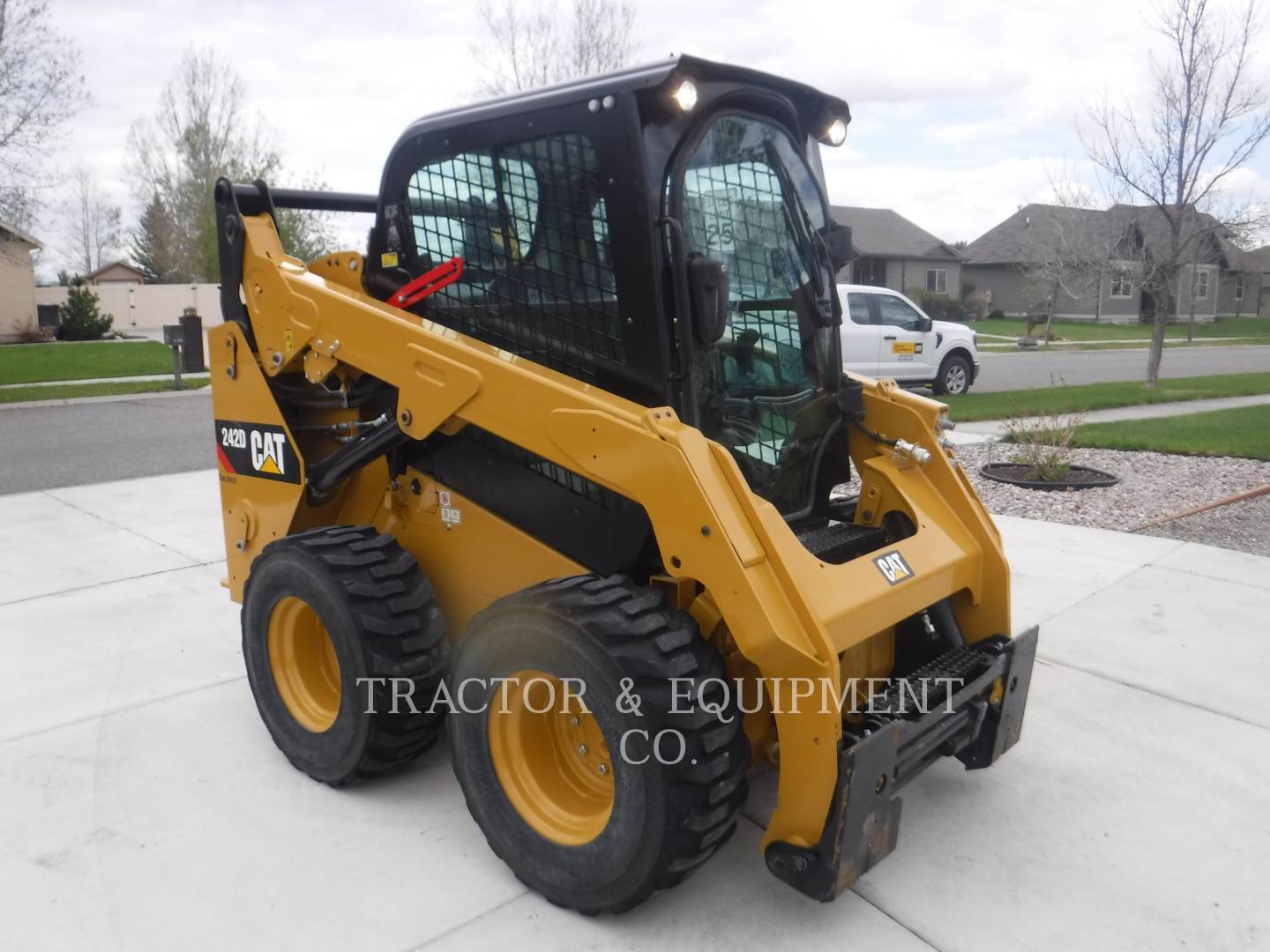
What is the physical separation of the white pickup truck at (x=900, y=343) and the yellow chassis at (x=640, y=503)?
34.7ft

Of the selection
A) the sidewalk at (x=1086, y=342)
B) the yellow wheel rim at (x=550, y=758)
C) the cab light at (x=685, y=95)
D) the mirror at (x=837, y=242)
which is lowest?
the yellow wheel rim at (x=550, y=758)

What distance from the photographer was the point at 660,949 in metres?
2.56

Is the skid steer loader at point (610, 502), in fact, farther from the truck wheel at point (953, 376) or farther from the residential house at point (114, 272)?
the residential house at point (114, 272)

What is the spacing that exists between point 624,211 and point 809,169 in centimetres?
90

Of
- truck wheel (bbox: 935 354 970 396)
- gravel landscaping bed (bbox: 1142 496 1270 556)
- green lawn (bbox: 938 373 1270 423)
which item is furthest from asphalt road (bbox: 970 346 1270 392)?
gravel landscaping bed (bbox: 1142 496 1270 556)

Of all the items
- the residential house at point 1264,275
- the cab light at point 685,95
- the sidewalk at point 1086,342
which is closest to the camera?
the cab light at point 685,95

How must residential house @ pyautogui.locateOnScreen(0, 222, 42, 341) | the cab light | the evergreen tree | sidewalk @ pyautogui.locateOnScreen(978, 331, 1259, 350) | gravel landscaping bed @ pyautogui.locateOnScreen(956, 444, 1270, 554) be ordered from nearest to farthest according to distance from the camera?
the cab light
gravel landscaping bed @ pyautogui.locateOnScreen(956, 444, 1270, 554)
residential house @ pyautogui.locateOnScreen(0, 222, 42, 341)
sidewalk @ pyautogui.locateOnScreen(978, 331, 1259, 350)
the evergreen tree

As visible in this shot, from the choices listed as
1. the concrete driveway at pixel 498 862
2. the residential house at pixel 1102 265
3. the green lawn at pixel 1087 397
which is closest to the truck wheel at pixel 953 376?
the green lawn at pixel 1087 397

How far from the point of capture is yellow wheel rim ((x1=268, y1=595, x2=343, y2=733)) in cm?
347

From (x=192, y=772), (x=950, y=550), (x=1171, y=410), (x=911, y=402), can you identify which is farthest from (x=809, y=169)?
(x=1171, y=410)

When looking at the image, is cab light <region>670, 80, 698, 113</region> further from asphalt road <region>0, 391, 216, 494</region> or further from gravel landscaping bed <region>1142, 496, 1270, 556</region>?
asphalt road <region>0, 391, 216, 494</region>

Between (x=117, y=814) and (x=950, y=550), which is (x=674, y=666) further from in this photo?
(x=117, y=814)

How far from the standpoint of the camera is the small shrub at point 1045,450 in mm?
8141

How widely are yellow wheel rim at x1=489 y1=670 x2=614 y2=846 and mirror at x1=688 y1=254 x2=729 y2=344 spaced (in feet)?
3.43
